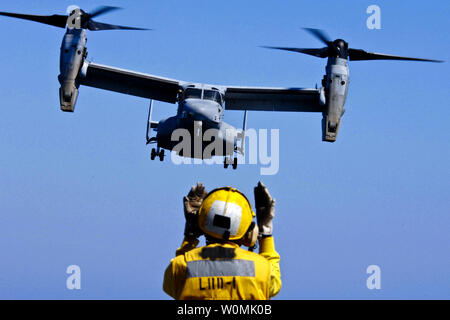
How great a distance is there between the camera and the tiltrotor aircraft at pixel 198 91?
23.1 meters

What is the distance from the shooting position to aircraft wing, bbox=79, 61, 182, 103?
27.8 metres

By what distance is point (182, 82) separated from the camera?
27.0 metres

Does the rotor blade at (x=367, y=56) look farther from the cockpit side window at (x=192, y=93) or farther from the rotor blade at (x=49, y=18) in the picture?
the rotor blade at (x=49, y=18)

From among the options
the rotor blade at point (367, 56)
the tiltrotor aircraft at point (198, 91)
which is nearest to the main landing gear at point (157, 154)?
the tiltrotor aircraft at point (198, 91)

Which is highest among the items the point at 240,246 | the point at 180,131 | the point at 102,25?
the point at 102,25

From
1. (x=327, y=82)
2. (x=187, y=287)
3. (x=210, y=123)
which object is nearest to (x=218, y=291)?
(x=187, y=287)

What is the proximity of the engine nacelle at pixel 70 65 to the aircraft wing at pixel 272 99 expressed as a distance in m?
6.36

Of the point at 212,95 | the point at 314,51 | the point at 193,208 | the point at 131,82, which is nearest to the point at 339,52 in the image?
the point at 314,51

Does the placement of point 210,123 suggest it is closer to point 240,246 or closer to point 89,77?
point 89,77

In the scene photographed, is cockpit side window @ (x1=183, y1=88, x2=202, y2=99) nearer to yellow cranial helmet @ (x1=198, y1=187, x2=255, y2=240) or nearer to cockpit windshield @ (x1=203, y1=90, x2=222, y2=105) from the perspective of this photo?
cockpit windshield @ (x1=203, y1=90, x2=222, y2=105)

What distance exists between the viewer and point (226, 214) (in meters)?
4.39

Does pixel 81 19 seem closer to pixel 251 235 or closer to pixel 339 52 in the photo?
pixel 339 52

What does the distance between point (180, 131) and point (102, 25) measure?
623 cm

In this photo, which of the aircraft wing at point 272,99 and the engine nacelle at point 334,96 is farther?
the aircraft wing at point 272,99
